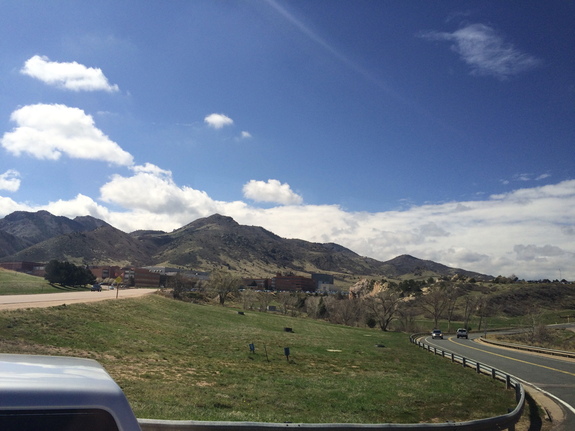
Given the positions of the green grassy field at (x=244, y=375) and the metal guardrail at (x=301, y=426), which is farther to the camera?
the green grassy field at (x=244, y=375)

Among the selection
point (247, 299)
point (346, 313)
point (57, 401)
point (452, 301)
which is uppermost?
point (57, 401)

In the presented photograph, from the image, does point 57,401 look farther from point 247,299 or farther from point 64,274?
point 64,274

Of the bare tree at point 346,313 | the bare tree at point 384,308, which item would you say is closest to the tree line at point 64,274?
the bare tree at point 346,313

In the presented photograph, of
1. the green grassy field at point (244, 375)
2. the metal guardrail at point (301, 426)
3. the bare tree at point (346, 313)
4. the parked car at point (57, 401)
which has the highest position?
the parked car at point (57, 401)

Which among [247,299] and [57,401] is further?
[247,299]

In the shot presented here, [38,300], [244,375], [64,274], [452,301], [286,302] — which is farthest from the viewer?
[452,301]

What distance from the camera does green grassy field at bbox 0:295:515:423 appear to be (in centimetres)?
1310

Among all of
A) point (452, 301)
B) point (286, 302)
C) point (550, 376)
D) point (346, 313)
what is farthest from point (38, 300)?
point (452, 301)

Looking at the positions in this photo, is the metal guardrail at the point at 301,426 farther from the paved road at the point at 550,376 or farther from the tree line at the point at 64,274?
the tree line at the point at 64,274

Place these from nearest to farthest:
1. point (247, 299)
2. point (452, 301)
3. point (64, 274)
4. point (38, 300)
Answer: point (38, 300) → point (64, 274) → point (247, 299) → point (452, 301)

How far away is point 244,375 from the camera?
19906 mm

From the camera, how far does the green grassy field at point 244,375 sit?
13102 mm

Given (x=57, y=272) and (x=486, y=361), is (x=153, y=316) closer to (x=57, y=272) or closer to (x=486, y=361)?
(x=486, y=361)

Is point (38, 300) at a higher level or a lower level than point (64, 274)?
lower
